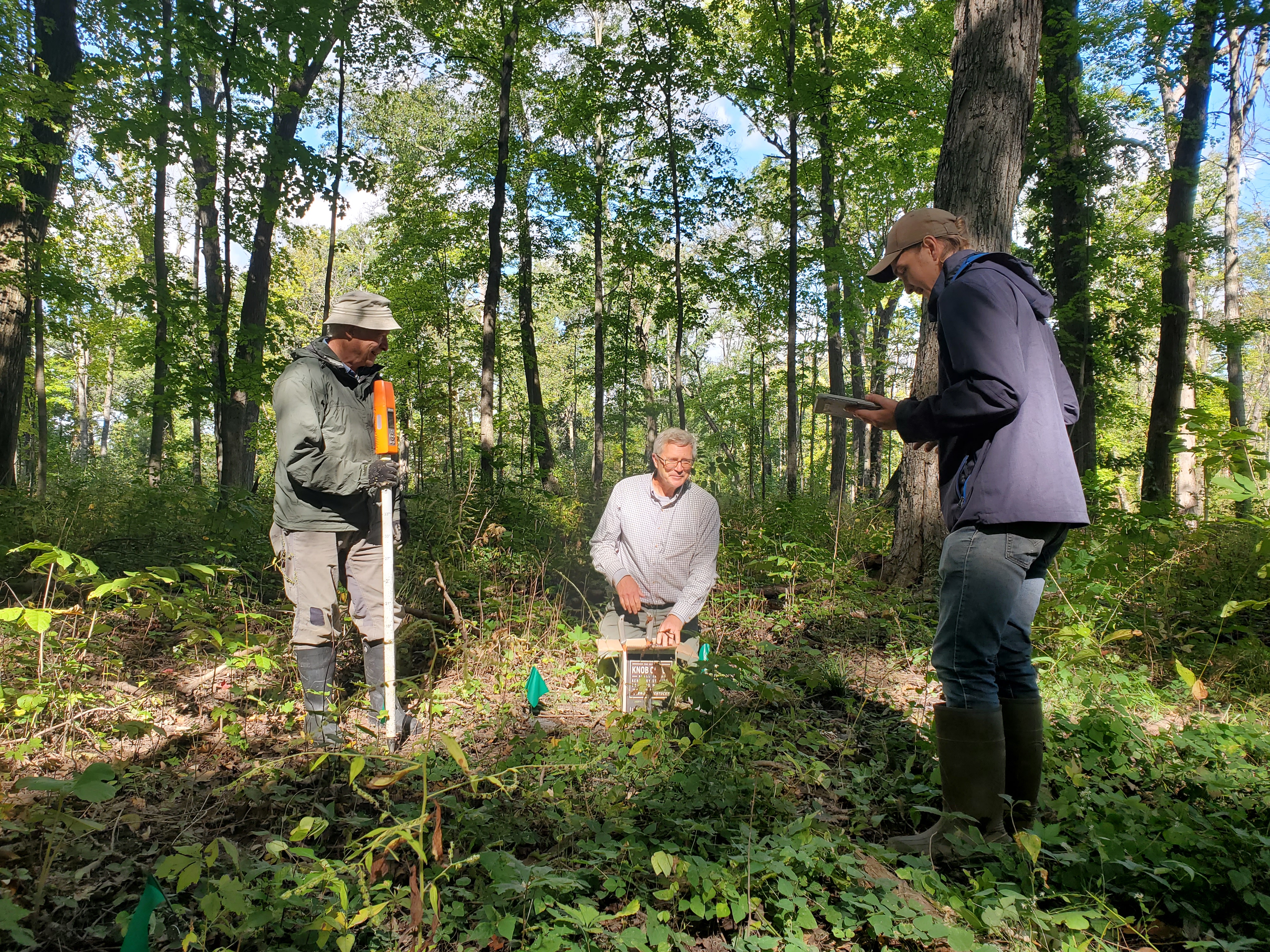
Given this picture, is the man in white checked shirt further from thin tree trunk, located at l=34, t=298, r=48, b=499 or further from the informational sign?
thin tree trunk, located at l=34, t=298, r=48, b=499

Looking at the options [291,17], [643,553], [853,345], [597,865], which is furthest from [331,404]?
[853,345]

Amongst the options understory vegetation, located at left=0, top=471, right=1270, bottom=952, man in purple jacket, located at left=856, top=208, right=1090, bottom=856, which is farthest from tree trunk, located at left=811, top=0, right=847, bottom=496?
man in purple jacket, located at left=856, top=208, right=1090, bottom=856

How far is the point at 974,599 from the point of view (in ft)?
7.44

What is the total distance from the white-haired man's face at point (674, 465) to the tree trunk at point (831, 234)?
8.35 metres

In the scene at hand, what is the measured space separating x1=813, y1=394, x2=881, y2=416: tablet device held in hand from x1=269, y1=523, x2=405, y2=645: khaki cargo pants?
2.49 metres

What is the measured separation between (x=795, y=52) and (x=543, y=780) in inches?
549

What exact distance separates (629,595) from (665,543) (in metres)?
0.40

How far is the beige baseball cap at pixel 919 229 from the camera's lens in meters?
2.60

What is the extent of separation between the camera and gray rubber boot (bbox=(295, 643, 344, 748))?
3412mm

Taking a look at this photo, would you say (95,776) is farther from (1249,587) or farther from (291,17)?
(291,17)

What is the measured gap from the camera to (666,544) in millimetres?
3949

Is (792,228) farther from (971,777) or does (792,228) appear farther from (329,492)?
(971,777)

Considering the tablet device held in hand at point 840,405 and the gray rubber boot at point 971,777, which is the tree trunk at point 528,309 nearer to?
the tablet device held in hand at point 840,405

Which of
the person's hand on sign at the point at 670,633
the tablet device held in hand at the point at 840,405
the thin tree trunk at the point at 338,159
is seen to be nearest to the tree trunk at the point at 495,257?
the thin tree trunk at the point at 338,159
